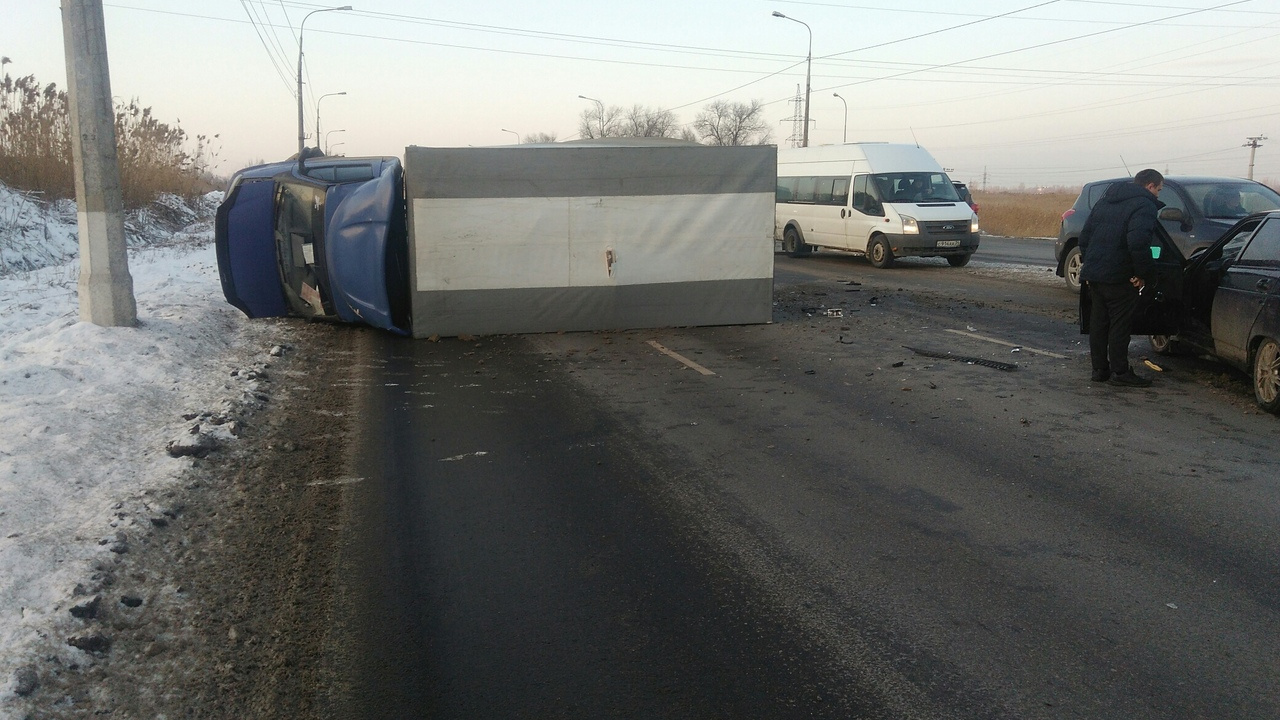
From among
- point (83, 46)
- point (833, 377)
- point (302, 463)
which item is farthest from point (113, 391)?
point (833, 377)

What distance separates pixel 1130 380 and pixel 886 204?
12.8m

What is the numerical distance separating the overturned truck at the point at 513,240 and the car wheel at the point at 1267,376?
244 inches

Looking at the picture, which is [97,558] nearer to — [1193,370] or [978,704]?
[978,704]

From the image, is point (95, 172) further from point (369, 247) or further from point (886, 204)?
point (886, 204)

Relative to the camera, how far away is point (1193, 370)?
952 centimetres

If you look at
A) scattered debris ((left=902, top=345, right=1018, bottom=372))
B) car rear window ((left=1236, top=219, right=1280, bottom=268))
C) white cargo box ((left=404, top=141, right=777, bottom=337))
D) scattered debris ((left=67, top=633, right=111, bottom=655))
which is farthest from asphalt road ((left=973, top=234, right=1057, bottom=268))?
scattered debris ((left=67, top=633, right=111, bottom=655))

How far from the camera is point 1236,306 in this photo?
8156 mm

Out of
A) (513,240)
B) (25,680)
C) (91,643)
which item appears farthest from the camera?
(513,240)

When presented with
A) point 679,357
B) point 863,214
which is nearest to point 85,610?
point 679,357

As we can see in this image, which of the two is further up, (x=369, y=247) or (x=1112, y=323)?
(x=369, y=247)

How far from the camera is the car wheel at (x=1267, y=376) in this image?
A: 24.6 ft

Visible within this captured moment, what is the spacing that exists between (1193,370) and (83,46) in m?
11.3

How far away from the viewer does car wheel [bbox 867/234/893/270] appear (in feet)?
69.5

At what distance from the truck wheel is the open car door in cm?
1502
